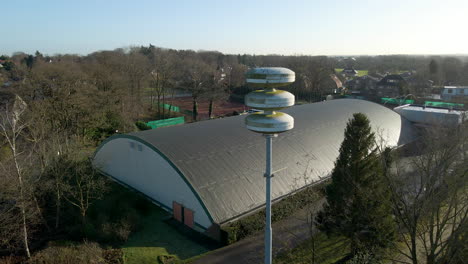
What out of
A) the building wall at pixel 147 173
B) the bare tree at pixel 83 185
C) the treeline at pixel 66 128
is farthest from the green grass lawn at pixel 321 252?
the bare tree at pixel 83 185

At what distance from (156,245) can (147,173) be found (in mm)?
6061

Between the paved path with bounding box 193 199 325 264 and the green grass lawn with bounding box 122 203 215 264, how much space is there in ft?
3.13

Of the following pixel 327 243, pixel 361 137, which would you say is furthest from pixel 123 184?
pixel 361 137

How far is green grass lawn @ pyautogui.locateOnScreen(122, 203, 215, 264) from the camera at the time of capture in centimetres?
1645

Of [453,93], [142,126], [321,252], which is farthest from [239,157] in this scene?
[453,93]

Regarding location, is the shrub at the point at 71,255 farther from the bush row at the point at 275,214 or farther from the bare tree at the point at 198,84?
the bare tree at the point at 198,84

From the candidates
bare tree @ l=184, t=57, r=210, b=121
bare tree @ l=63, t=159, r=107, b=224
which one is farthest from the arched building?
bare tree @ l=184, t=57, r=210, b=121

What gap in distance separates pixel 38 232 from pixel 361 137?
18449 millimetres

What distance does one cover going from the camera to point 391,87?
78.3m

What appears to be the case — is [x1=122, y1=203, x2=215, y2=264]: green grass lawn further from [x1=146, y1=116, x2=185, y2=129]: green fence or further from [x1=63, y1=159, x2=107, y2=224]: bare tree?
[x1=146, y1=116, x2=185, y2=129]: green fence

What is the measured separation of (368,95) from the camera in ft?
245

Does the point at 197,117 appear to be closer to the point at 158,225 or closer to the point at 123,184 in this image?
the point at 123,184

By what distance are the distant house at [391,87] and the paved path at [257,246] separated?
213 feet

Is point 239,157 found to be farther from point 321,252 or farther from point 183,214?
point 321,252
